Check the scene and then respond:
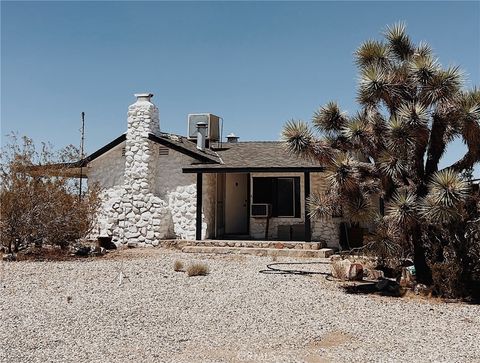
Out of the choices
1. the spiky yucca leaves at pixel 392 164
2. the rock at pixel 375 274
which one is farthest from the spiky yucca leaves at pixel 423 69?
the rock at pixel 375 274

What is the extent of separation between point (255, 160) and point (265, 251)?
3.86 metres

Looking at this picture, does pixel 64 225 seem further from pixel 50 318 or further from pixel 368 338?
pixel 368 338

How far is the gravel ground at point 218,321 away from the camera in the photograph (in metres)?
5.84

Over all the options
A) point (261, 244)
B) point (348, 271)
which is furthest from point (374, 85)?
point (261, 244)

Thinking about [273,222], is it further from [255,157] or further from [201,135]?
[201,135]

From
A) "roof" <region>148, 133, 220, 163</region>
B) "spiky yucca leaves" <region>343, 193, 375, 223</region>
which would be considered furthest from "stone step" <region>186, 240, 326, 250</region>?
"spiky yucca leaves" <region>343, 193, 375, 223</region>

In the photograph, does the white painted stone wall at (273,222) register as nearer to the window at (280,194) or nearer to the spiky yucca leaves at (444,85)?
the window at (280,194)

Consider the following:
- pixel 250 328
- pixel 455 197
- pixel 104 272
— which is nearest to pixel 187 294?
pixel 250 328

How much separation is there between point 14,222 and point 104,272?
4.39 metres

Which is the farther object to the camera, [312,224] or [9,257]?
[312,224]

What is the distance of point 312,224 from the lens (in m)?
17.4

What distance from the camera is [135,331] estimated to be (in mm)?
6770

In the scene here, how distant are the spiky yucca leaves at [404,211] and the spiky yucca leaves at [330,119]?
89.4 inches

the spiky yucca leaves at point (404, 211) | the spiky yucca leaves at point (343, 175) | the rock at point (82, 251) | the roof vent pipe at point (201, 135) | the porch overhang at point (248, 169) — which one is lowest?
the rock at point (82, 251)
